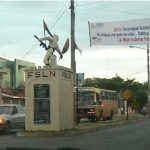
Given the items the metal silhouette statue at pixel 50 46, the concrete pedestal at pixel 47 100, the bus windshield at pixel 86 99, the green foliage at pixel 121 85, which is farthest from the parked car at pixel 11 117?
the green foliage at pixel 121 85

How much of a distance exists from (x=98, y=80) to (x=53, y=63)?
80.0m

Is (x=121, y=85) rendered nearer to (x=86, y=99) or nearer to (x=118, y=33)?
(x=86, y=99)

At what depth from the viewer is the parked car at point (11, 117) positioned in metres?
26.8

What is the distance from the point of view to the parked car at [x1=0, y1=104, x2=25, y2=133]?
26.8 metres

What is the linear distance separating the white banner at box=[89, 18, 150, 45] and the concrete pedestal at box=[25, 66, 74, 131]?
6662mm

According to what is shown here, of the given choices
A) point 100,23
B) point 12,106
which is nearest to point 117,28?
point 100,23

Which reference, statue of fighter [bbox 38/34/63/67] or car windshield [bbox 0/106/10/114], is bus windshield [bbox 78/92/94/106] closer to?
car windshield [bbox 0/106/10/114]

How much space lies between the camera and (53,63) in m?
27.4

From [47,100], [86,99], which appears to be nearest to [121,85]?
[86,99]

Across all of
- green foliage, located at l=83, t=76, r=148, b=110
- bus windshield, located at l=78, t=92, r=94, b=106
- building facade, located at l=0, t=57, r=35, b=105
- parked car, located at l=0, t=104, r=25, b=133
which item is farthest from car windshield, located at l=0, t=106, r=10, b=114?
green foliage, located at l=83, t=76, r=148, b=110

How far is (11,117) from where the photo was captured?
27547mm

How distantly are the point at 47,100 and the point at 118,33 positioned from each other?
863 cm

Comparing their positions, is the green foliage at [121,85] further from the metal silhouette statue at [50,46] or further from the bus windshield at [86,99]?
the metal silhouette statue at [50,46]

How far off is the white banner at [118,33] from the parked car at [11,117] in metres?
7.16
